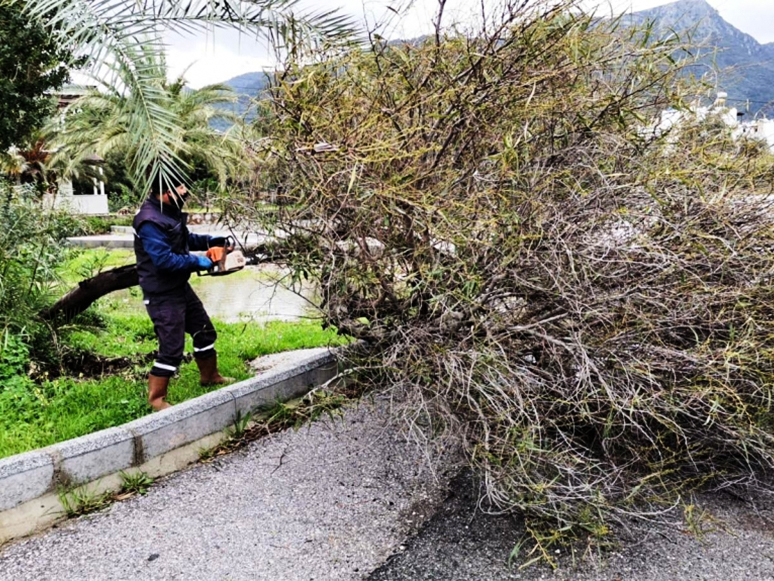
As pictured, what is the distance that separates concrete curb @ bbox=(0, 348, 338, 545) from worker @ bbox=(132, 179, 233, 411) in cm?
45

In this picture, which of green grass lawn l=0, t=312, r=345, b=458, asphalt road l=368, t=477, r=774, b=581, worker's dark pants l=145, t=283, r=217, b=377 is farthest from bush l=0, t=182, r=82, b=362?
asphalt road l=368, t=477, r=774, b=581

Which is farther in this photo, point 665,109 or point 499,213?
point 665,109

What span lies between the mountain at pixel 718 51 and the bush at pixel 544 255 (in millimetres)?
200

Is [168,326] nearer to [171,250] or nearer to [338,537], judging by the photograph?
[171,250]

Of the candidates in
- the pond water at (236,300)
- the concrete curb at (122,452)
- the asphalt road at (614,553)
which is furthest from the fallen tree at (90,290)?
the asphalt road at (614,553)

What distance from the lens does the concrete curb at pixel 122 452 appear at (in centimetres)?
284

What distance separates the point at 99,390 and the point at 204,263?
50.4 inches

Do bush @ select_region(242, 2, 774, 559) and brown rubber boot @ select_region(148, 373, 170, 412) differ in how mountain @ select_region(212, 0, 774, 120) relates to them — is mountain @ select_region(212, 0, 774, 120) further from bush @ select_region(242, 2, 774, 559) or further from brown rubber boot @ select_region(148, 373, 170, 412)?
brown rubber boot @ select_region(148, 373, 170, 412)

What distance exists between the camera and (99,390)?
4262 millimetres

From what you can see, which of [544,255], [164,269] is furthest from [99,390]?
[544,255]

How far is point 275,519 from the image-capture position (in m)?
3.01

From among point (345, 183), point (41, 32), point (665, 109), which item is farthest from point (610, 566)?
point (41, 32)

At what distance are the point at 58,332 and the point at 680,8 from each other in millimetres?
4903

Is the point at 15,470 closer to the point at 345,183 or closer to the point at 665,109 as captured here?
the point at 345,183
